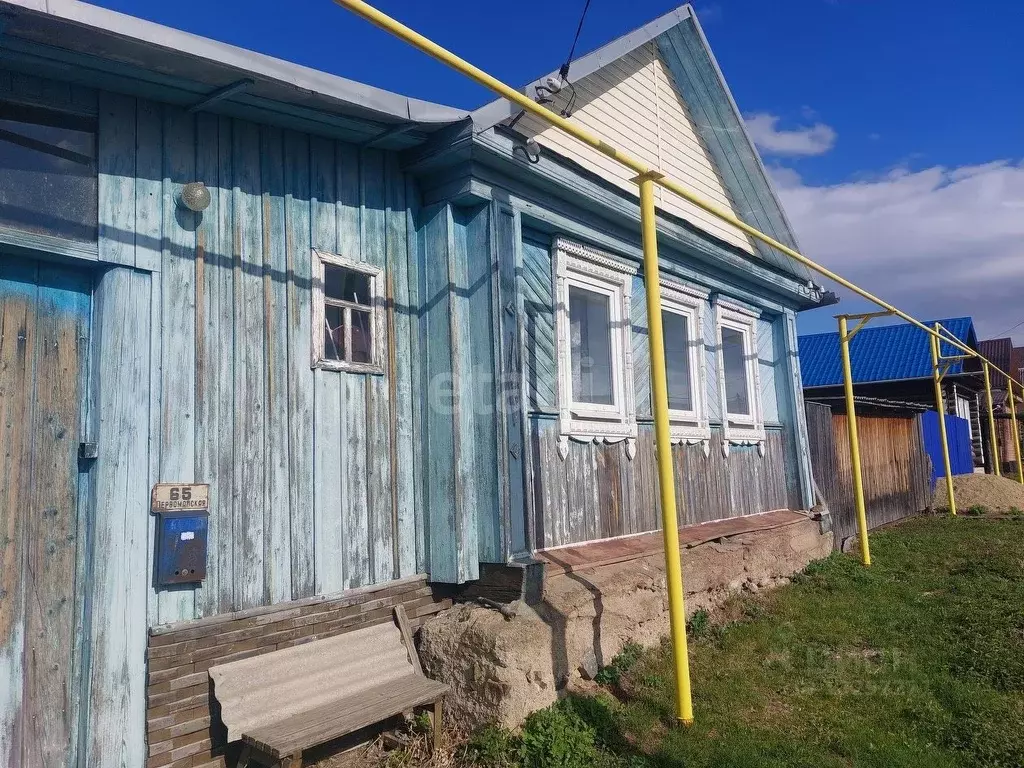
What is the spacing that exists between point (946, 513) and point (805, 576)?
9.61 metres

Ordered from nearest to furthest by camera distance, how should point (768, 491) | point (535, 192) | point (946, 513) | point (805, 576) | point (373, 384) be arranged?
point (373, 384)
point (535, 192)
point (805, 576)
point (768, 491)
point (946, 513)

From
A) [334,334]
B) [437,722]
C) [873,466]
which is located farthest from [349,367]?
[873,466]

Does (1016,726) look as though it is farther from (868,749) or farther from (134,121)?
(134,121)

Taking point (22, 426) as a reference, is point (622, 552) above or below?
below

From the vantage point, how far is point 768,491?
30.1 ft

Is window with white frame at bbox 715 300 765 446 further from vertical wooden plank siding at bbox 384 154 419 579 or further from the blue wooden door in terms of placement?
the blue wooden door

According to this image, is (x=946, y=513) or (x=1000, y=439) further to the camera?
(x=1000, y=439)

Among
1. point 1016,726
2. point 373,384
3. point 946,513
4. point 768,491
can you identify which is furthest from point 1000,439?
point 373,384

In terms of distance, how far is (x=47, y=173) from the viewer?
11.8 feet

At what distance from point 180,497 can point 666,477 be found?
265 cm

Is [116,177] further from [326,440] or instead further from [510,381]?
[510,381]

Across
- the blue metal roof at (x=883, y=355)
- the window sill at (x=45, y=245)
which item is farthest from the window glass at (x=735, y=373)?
the blue metal roof at (x=883, y=355)

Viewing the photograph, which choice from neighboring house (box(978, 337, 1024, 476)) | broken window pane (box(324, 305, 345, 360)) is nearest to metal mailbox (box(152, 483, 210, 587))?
broken window pane (box(324, 305, 345, 360))

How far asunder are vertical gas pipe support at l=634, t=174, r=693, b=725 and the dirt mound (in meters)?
14.4
